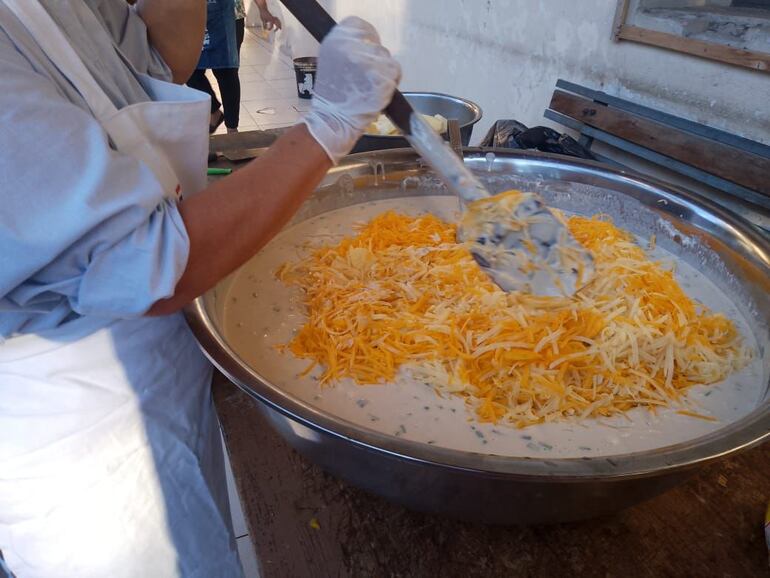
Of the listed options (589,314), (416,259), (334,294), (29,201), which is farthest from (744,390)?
(29,201)

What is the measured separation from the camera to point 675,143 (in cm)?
213

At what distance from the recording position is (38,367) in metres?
0.96

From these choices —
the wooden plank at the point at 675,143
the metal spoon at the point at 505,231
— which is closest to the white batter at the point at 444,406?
the metal spoon at the point at 505,231

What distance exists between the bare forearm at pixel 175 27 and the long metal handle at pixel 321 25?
416mm

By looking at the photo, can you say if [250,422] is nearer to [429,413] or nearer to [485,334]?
[429,413]

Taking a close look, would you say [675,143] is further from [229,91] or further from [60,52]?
[229,91]

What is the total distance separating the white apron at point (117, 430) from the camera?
0.97 meters

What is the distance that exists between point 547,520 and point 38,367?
2.97ft

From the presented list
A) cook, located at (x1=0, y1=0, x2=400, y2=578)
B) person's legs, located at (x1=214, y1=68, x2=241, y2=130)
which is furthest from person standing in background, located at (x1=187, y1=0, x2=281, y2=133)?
cook, located at (x1=0, y1=0, x2=400, y2=578)

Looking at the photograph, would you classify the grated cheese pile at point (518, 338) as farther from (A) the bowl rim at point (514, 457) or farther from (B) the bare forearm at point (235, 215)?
(B) the bare forearm at point (235, 215)

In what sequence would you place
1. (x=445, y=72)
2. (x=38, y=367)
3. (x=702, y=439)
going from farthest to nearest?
(x=445, y=72)
(x=38, y=367)
(x=702, y=439)

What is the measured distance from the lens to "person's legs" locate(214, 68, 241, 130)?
185 inches

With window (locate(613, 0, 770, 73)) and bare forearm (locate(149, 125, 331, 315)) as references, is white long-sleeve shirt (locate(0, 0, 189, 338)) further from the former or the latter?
window (locate(613, 0, 770, 73))

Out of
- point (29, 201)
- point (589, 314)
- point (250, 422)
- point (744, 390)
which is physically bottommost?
point (250, 422)
